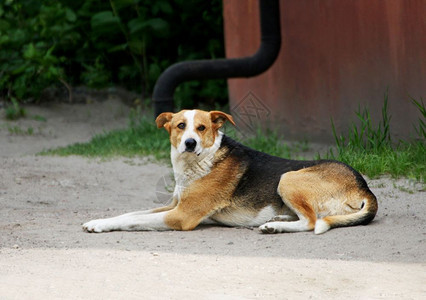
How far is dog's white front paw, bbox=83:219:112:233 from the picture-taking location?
5.34 meters

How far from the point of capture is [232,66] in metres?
9.63

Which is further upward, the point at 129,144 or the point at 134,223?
the point at 134,223

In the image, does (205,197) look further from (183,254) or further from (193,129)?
(183,254)

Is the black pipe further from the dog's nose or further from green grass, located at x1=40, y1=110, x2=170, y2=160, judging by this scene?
the dog's nose

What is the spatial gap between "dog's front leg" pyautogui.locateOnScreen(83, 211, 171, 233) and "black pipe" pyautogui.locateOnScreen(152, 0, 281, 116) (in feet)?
13.1

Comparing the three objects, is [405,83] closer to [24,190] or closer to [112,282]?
[24,190]

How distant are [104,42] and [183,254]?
28.5 ft

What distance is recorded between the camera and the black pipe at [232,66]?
9.38 m

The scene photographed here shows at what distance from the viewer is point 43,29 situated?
480 inches

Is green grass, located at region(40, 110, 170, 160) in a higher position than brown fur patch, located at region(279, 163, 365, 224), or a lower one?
lower

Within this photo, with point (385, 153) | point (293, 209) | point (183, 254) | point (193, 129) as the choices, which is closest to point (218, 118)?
point (193, 129)

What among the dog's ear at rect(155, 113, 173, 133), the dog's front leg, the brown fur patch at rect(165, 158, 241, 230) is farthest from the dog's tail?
the dog's ear at rect(155, 113, 173, 133)

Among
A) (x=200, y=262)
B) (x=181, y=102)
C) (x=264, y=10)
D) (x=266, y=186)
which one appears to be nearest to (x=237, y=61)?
(x=264, y=10)

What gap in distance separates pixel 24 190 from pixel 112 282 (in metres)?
3.35
